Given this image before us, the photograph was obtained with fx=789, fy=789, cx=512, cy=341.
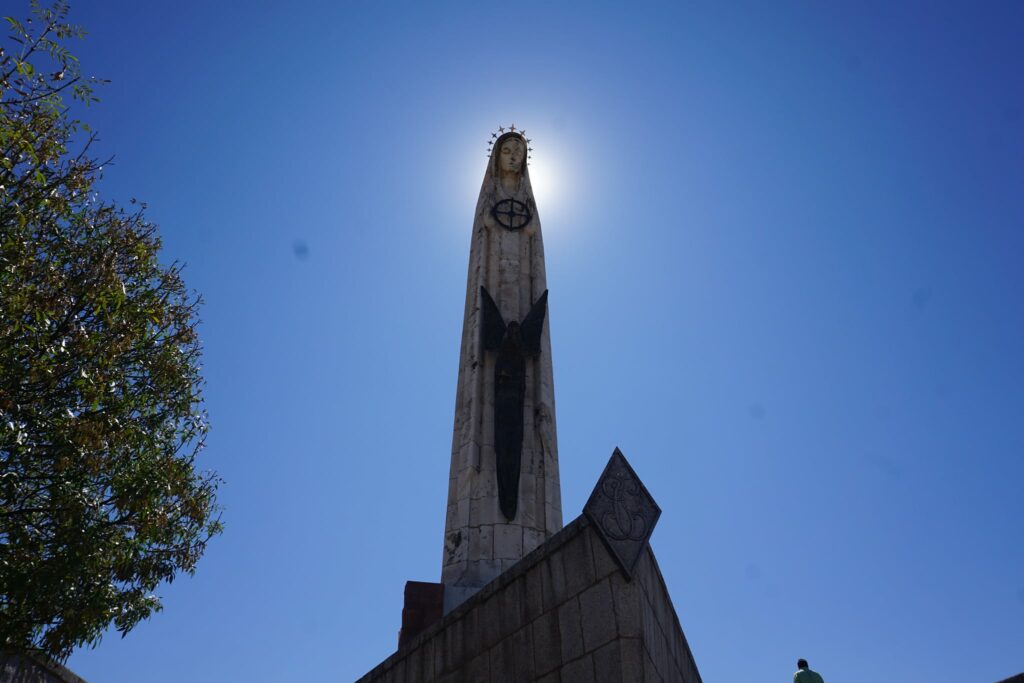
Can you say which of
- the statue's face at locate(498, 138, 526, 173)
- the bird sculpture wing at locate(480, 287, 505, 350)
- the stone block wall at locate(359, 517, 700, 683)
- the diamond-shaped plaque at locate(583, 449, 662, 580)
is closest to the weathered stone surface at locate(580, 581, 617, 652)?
the stone block wall at locate(359, 517, 700, 683)

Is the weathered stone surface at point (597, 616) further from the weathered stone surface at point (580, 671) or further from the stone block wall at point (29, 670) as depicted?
the stone block wall at point (29, 670)

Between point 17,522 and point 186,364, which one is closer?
point 17,522

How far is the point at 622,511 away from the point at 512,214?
14659 mm

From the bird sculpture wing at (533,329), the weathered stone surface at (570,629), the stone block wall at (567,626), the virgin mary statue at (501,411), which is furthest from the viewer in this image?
the bird sculpture wing at (533,329)

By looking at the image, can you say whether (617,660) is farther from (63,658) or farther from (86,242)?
(86,242)

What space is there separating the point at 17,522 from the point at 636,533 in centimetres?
796

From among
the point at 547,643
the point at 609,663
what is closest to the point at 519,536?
the point at 547,643

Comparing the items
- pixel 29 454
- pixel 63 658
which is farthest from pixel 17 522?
pixel 63 658

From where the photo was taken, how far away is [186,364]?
41.2ft

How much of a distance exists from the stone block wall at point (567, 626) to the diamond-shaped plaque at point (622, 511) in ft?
0.36

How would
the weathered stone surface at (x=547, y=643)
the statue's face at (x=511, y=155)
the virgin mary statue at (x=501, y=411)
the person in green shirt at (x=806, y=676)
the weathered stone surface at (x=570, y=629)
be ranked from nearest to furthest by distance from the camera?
the weathered stone surface at (x=570, y=629)
the weathered stone surface at (x=547, y=643)
the person in green shirt at (x=806, y=676)
the virgin mary statue at (x=501, y=411)
the statue's face at (x=511, y=155)

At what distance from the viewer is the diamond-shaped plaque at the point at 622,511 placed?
23.6 ft

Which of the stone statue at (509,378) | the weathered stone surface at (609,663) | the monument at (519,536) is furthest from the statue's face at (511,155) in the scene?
the weathered stone surface at (609,663)

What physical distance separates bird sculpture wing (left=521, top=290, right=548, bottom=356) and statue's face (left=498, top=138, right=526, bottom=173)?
17.6 ft
